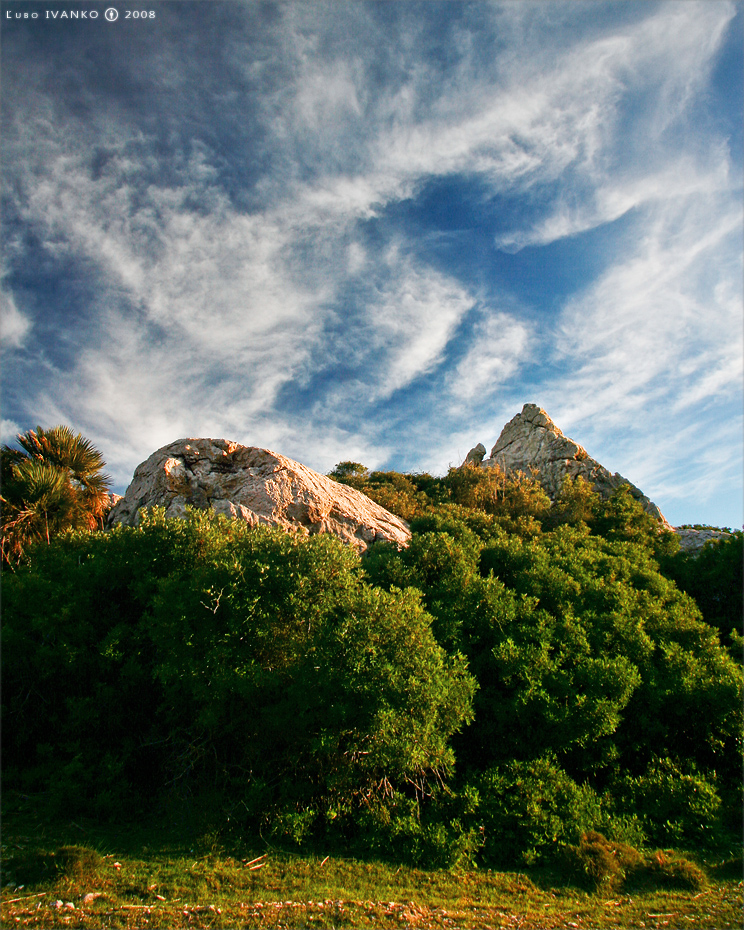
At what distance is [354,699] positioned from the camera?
1112 centimetres

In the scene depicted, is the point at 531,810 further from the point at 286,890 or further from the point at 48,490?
the point at 48,490

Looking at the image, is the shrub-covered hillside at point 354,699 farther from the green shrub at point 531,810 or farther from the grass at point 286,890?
the grass at point 286,890

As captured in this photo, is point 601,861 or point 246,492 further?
point 246,492

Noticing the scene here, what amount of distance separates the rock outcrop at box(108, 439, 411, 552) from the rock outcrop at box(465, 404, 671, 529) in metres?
22.8

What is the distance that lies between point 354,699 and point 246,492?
408 inches

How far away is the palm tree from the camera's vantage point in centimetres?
1750

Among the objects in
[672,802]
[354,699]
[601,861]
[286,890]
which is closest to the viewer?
[286,890]

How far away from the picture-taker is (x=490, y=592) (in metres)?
16.0

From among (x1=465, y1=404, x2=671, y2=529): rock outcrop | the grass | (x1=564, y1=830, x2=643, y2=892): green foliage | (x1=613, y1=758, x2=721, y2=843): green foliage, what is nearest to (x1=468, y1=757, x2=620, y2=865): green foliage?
(x1=564, y1=830, x2=643, y2=892): green foliage

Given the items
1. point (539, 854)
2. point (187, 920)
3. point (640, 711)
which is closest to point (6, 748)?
point (187, 920)

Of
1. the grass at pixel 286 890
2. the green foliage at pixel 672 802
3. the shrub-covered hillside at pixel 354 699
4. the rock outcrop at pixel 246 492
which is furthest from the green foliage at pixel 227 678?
the green foliage at pixel 672 802

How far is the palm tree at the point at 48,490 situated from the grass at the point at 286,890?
29.9 ft

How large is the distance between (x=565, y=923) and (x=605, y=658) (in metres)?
7.17

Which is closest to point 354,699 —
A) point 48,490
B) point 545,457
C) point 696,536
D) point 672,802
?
point 672,802
